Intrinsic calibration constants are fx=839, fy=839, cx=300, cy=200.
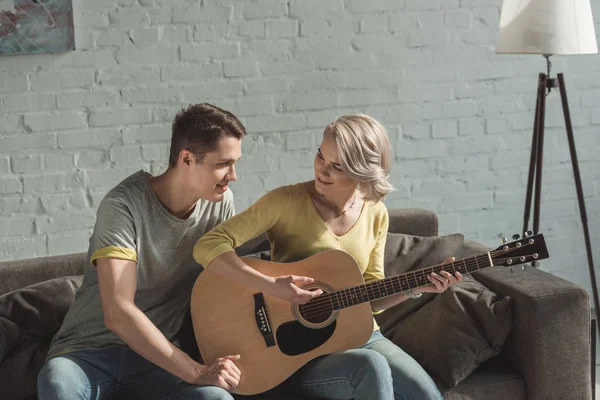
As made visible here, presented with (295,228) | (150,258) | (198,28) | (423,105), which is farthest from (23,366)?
(423,105)

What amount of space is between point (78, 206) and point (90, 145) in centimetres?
25

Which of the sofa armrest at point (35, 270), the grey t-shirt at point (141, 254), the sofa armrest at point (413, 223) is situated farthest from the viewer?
the sofa armrest at point (413, 223)

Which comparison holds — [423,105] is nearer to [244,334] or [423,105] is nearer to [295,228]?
[295,228]

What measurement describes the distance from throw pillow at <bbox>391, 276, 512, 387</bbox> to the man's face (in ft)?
2.55

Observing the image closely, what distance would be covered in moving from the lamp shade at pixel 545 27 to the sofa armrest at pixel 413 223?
0.69 m

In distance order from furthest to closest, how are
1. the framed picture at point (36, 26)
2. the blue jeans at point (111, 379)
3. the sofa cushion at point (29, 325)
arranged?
1. the framed picture at point (36, 26)
2. the sofa cushion at point (29, 325)
3. the blue jeans at point (111, 379)

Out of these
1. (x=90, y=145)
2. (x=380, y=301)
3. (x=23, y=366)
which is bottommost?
(x=23, y=366)

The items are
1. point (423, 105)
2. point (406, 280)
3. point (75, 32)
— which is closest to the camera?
point (406, 280)

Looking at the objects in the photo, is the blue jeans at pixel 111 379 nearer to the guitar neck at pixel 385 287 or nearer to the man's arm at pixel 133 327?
the man's arm at pixel 133 327

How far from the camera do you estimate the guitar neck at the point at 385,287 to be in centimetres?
228

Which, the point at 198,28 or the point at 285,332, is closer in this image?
the point at 285,332

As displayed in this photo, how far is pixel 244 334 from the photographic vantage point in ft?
7.71

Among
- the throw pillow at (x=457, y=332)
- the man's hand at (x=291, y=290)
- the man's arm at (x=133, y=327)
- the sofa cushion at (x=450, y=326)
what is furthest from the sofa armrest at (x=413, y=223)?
the man's arm at (x=133, y=327)

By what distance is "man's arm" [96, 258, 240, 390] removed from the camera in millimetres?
2186
